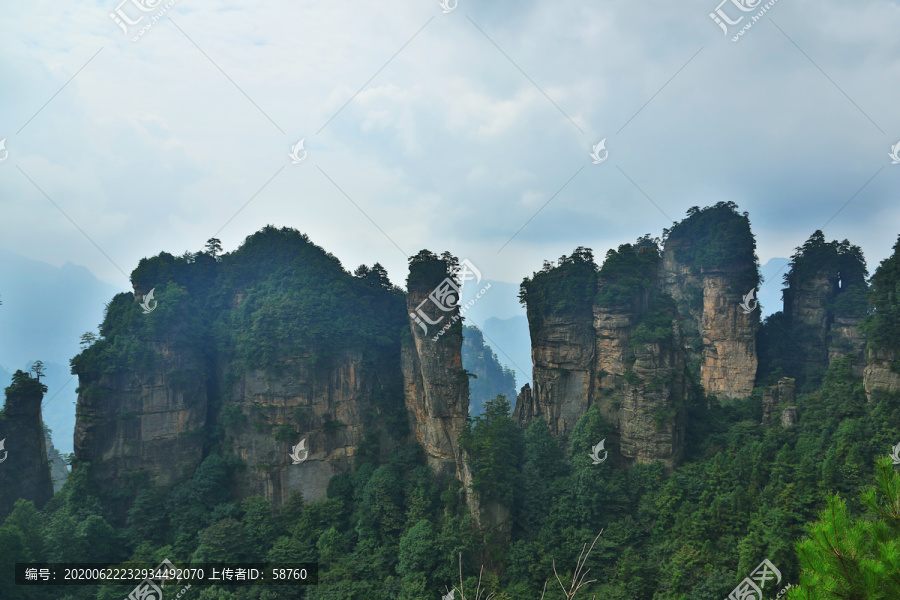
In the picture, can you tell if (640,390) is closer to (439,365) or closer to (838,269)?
(439,365)

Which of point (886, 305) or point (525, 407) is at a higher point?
point (886, 305)

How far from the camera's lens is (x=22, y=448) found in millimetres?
31531

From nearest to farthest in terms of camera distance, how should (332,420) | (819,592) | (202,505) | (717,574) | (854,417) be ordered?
(819,592), (717,574), (854,417), (202,505), (332,420)

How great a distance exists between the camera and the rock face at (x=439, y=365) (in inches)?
1276

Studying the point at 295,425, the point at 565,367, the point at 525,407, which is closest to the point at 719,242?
the point at 565,367

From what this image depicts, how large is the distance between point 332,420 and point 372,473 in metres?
4.43

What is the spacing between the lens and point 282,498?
33281mm

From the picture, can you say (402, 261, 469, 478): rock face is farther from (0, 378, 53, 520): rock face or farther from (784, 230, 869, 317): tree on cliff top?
(784, 230, 869, 317): tree on cliff top

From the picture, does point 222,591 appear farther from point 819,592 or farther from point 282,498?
point 819,592

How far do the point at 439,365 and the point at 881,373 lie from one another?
80.7ft

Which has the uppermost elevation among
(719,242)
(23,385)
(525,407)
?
(719,242)

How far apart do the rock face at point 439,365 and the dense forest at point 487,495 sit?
1633 millimetres

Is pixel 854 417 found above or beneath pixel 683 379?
beneath

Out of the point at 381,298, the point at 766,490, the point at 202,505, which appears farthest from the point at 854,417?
the point at 202,505
